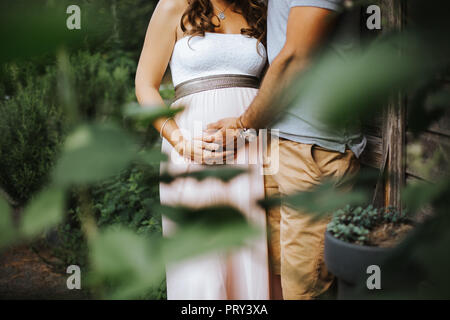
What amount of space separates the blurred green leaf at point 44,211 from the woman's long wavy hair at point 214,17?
1441mm

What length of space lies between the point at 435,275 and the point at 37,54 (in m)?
0.21

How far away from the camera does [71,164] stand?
0.16 m

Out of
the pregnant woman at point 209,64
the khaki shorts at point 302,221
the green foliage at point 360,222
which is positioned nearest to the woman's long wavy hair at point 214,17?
the pregnant woman at point 209,64

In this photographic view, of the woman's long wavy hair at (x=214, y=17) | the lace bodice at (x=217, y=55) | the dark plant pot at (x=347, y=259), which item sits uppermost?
the woman's long wavy hair at (x=214, y=17)

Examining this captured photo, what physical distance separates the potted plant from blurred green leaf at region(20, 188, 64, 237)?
1.26 metres

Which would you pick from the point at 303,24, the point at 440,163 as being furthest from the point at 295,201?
the point at 440,163

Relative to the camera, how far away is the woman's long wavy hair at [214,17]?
5.13ft

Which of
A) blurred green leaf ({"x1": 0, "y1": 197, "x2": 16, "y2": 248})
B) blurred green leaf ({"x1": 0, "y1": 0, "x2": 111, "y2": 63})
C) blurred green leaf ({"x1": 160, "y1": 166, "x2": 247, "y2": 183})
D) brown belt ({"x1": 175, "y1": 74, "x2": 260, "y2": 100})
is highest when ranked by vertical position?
brown belt ({"x1": 175, "y1": 74, "x2": 260, "y2": 100})

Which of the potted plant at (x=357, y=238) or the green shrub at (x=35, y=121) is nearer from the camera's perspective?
the potted plant at (x=357, y=238)

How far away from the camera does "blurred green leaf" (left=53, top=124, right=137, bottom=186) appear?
162mm

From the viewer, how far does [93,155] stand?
0.54ft

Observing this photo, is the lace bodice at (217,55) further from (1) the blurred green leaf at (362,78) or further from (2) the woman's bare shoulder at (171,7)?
(1) the blurred green leaf at (362,78)

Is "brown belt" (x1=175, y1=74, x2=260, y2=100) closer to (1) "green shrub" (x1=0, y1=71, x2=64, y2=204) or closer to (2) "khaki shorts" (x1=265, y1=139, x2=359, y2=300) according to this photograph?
(2) "khaki shorts" (x1=265, y1=139, x2=359, y2=300)

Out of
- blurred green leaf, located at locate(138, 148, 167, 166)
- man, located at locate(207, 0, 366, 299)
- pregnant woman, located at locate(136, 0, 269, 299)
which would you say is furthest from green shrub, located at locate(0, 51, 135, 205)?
blurred green leaf, located at locate(138, 148, 167, 166)
